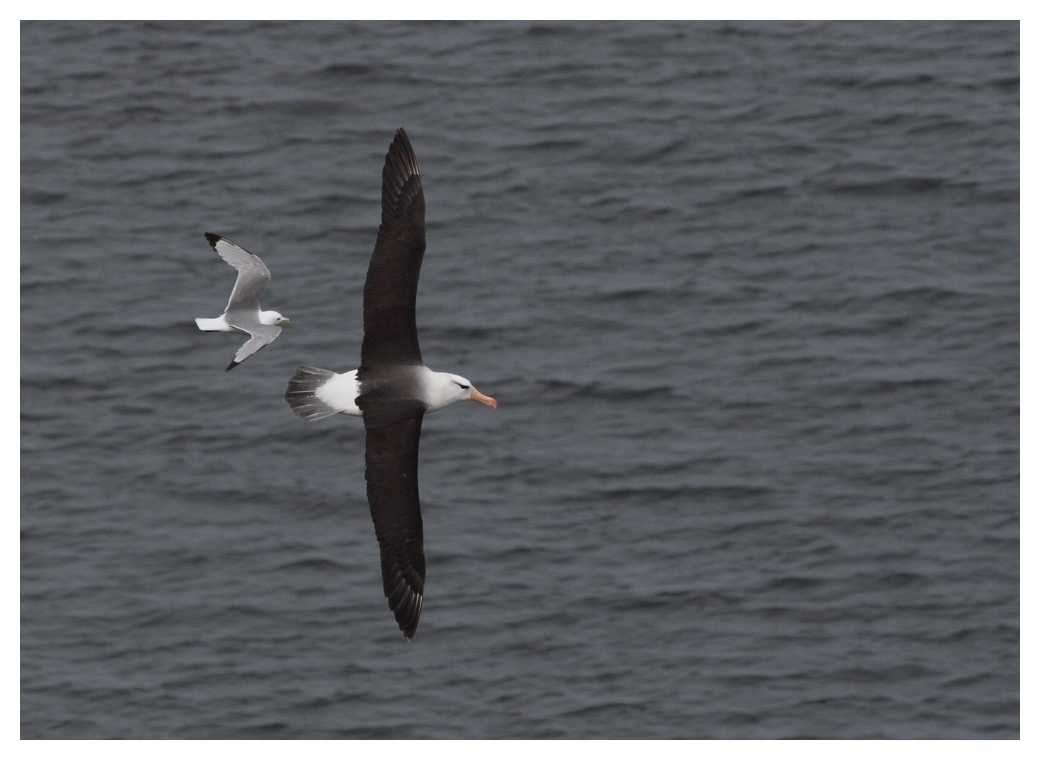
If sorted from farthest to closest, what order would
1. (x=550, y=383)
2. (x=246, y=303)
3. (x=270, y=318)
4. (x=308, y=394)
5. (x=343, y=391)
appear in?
(x=550, y=383), (x=246, y=303), (x=270, y=318), (x=308, y=394), (x=343, y=391)

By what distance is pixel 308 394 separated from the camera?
11.1m

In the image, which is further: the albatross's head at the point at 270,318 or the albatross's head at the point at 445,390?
the albatross's head at the point at 270,318

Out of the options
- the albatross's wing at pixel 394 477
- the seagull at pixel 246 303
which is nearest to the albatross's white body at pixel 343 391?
the albatross's wing at pixel 394 477

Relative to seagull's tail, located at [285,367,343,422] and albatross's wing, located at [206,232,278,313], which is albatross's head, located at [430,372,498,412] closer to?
seagull's tail, located at [285,367,343,422]

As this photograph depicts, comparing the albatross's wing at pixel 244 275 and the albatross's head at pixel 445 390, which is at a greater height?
the albatross's wing at pixel 244 275

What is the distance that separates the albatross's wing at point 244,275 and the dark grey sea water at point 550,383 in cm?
467

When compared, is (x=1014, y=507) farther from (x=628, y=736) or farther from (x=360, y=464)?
(x=360, y=464)

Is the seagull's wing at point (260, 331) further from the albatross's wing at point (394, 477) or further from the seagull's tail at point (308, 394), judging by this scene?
the albatross's wing at point (394, 477)

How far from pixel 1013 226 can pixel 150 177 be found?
38.1 ft

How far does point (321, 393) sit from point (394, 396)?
541 mm

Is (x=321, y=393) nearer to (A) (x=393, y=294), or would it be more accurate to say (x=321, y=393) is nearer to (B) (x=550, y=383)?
(A) (x=393, y=294)

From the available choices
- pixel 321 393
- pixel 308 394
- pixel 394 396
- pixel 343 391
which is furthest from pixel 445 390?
pixel 308 394

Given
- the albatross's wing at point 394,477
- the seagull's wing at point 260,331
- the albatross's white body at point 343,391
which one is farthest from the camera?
the seagull's wing at point 260,331

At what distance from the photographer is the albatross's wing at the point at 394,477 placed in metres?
10.7
